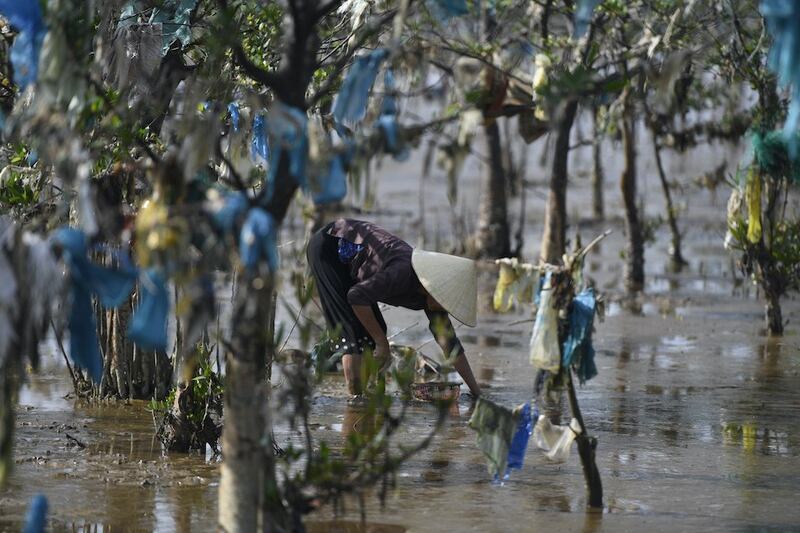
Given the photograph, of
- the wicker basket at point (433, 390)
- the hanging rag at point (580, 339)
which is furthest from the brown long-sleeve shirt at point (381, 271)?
the hanging rag at point (580, 339)

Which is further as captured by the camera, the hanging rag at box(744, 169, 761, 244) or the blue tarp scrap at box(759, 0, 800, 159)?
the hanging rag at box(744, 169, 761, 244)

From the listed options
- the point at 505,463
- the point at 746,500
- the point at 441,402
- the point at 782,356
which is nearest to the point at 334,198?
the point at 441,402

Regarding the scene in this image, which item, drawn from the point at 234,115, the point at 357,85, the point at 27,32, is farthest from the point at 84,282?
the point at 234,115

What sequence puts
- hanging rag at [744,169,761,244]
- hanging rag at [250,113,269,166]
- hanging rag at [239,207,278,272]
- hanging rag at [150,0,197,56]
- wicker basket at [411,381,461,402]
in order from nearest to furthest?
hanging rag at [239,207,278,272]
hanging rag at [250,113,269,166]
hanging rag at [150,0,197,56]
wicker basket at [411,381,461,402]
hanging rag at [744,169,761,244]

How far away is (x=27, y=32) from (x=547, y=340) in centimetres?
269

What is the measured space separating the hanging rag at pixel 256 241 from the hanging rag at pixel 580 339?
1.99 metres

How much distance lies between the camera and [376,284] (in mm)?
8023

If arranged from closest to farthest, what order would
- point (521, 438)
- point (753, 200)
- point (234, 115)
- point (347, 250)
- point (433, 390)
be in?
point (521, 438) → point (234, 115) → point (347, 250) → point (433, 390) → point (753, 200)

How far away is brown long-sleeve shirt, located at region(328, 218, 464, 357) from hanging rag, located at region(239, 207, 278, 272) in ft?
11.6

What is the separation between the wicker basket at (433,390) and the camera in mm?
Answer: 8500

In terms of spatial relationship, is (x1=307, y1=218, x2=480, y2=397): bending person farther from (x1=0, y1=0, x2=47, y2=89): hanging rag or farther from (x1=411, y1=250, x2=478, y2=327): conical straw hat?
(x1=0, y1=0, x2=47, y2=89): hanging rag

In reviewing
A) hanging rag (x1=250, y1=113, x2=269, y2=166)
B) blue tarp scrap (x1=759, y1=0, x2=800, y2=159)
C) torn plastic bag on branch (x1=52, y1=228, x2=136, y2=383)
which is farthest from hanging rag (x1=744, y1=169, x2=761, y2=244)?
torn plastic bag on branch (x1=52, y1=228, x2=136, y2=383)

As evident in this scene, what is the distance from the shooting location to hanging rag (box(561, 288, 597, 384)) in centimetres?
594

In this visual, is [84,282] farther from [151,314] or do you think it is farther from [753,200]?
[753,200]
